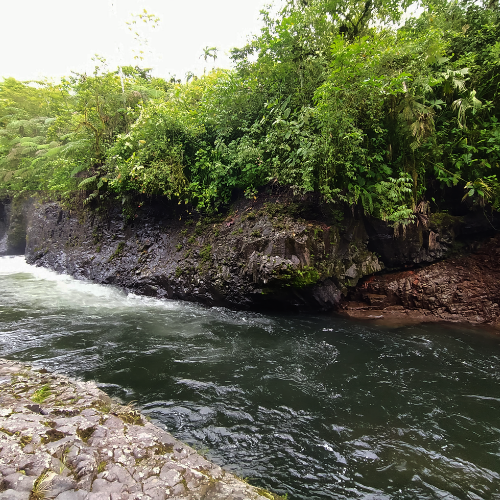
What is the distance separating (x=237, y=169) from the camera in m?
9.05

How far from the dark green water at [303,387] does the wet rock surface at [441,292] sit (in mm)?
865

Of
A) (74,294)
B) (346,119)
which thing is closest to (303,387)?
(346,119)

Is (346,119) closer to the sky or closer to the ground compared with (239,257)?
closer to the sky

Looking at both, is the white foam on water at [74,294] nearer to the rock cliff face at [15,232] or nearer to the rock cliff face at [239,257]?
the rock cliff face at [239,257]

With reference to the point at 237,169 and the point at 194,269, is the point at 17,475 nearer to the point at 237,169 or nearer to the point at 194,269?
the point at 194,269

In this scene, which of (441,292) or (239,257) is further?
(239,257)

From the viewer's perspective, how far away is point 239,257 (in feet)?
27.3

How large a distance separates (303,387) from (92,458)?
123 inches

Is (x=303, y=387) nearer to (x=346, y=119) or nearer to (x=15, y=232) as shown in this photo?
(x=346, y=119)

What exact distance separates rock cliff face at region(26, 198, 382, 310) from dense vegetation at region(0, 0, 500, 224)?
88 centimetres

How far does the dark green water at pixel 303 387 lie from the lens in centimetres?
312

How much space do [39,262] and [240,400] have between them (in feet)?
47.0

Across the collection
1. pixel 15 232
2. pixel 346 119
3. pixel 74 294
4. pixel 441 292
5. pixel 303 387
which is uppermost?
pixel 346 119

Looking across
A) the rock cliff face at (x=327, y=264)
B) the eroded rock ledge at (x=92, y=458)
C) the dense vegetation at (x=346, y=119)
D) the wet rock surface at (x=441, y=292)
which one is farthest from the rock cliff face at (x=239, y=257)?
Answer: the eroded rock ledge at (x=92, y=458)
